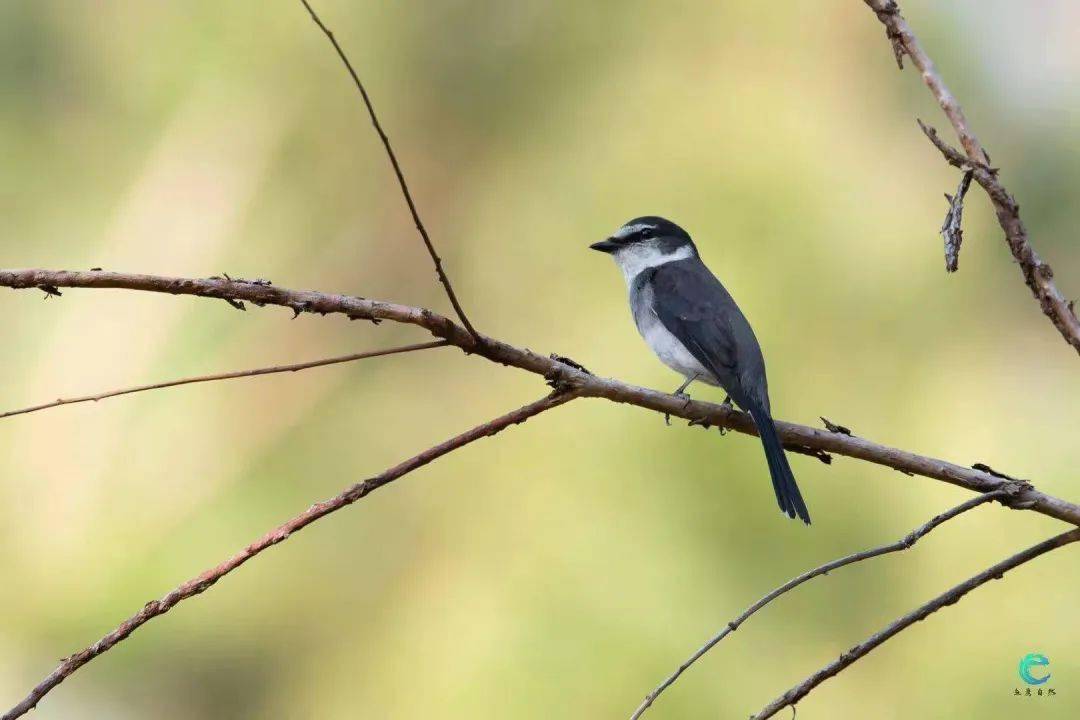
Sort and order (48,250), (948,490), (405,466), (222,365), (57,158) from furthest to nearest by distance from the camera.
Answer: (57,158) → (48,250) → (222,365) → (948,490) → (405,466)

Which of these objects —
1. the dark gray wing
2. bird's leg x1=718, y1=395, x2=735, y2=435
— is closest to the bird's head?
the dark gray wing

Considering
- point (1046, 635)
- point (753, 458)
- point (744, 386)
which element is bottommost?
point (1046, 635)

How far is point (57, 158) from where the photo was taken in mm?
4395

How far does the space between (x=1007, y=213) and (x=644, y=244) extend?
1895mm

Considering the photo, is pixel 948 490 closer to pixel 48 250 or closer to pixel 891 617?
pixel 891 617

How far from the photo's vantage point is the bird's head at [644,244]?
2.95 meters

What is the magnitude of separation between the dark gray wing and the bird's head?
11 cm

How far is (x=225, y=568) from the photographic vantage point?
3.15 ft

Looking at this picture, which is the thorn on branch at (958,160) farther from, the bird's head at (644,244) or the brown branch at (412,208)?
the bird's head at (644,244)

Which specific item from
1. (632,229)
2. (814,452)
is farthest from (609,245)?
(814,452)

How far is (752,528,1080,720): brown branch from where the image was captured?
1047 millimetres

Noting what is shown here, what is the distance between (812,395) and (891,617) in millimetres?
718

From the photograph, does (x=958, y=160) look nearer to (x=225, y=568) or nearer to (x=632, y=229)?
(x=225, y=568)

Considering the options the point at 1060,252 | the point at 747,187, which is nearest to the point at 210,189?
the point at 747,187
